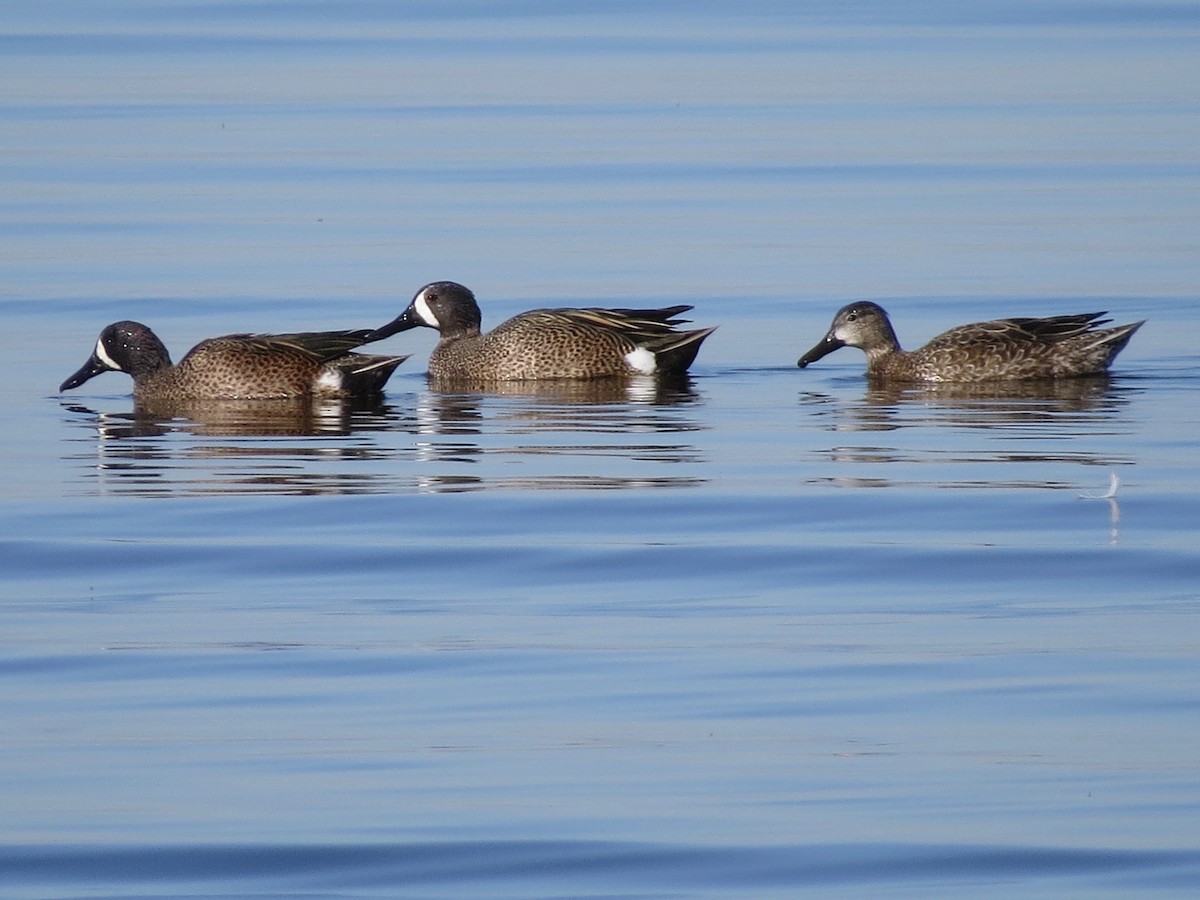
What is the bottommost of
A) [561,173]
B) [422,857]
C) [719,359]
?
A: [422,857]

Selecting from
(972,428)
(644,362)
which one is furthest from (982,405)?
(644,362)

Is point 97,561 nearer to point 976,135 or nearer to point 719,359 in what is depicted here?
point 719,359

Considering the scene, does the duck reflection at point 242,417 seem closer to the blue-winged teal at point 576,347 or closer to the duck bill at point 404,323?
the blue-winged teal at point 576,347

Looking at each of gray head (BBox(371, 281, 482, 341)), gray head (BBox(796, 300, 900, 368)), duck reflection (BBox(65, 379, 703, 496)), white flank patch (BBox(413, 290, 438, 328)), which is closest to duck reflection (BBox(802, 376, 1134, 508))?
gray head (BBox(796, 300, 900, 368))

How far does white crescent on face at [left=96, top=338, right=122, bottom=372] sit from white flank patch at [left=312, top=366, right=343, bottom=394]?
1155 mm

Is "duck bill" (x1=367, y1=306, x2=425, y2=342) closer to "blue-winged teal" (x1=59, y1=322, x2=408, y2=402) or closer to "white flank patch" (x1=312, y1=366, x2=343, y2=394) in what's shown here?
"blue-winged teal" (x1=59, y1=322, x2=408, y2=402)

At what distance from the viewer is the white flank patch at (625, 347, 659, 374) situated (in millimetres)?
15125

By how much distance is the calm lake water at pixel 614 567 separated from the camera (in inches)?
231

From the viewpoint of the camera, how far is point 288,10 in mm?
48500

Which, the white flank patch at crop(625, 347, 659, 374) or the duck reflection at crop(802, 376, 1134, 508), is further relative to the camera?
the white flank patch at crop(625, 347, 659, 374)

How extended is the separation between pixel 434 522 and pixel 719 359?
5933 mm

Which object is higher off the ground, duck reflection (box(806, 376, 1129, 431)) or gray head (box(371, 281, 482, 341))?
gray head (box(371, 281, 482, 341))

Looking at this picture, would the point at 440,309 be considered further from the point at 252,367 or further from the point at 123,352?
the point at 123,352

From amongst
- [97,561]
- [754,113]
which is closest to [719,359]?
[97,561]
